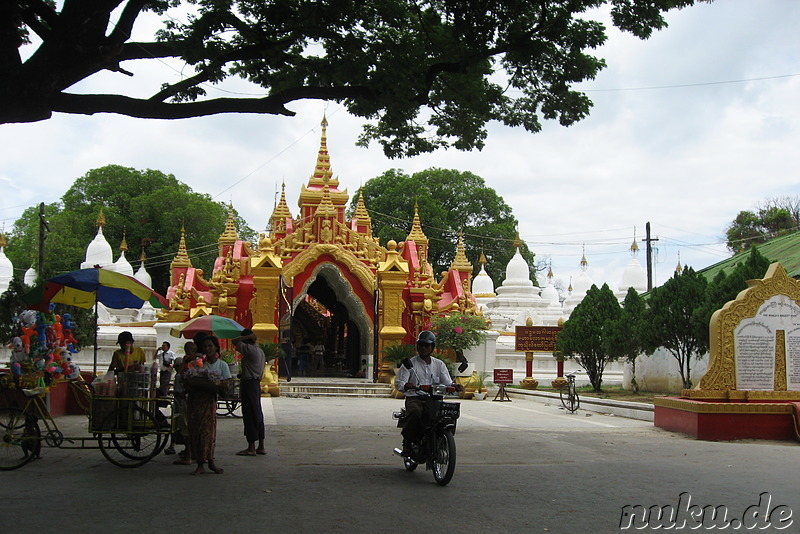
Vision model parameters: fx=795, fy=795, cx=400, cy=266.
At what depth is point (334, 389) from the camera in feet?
72.1

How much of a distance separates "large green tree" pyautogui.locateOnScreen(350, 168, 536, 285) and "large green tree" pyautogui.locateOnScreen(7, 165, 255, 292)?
9.67 meters

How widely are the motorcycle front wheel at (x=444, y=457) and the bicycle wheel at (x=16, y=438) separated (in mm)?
4082

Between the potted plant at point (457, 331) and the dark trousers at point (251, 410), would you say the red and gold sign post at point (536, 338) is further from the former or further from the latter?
the dark trousers at point (251, 410)

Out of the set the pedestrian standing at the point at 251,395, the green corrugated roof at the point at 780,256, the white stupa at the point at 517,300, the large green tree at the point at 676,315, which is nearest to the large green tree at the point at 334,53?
the pedestrian standing at the point at 251,395

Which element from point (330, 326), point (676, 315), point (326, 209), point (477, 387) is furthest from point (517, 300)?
point (676, 315)

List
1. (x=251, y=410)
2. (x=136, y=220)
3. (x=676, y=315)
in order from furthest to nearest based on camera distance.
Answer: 1. (x=136, y=220)
2. (x=676, y=315)
3. (x=251, y=410)

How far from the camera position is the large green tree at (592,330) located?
2122 centimetres

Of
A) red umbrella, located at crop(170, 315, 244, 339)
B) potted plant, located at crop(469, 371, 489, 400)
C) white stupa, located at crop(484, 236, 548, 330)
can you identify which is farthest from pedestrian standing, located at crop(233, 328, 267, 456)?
white stupa, located at crop(484, 236, 548, 330)

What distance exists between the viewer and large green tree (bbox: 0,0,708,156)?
8312 millimetres

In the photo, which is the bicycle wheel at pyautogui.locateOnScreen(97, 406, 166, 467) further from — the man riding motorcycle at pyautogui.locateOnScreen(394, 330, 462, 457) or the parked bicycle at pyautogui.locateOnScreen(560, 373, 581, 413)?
the parked bicycle at pyautogui.locateOnScreen(560, 373, 581, 413)

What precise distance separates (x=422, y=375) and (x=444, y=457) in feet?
3.17

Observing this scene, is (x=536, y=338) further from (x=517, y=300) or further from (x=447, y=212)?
(x=447, y=212)

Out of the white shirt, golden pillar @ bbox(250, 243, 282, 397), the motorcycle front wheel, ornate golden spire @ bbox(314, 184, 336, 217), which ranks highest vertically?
ornate golden spire @ bbox(314, 184, 336, 217)

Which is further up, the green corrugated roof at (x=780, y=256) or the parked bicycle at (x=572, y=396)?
the green corrugated roof at (x=780, y=256)
